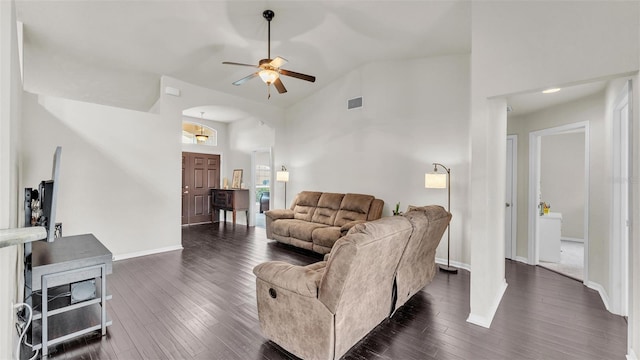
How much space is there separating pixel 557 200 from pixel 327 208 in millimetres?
5199

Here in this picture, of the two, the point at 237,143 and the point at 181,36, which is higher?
the point at 181,36

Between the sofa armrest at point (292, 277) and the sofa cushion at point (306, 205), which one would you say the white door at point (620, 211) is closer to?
the sofa armrest at point (292, 277)

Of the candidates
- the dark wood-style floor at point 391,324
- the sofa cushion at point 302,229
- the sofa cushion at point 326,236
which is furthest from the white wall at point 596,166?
the sofa cushion at point 302,229

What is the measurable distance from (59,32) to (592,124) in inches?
276

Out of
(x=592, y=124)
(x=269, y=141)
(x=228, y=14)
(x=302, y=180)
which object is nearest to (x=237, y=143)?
(x=269, y=141)

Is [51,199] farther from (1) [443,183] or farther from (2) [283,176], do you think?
(2) [283,176]

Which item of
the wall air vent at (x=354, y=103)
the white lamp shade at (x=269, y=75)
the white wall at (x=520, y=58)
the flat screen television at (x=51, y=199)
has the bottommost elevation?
the flat screen television at (x=51, y=199)

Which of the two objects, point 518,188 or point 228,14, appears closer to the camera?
point 228,14

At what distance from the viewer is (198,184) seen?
7.88 m

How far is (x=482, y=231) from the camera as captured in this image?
2.61 metres

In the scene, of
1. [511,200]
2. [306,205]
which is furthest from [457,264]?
[306,205]

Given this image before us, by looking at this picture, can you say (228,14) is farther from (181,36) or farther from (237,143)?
(237,143)

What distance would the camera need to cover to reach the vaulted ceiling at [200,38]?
3283 mm

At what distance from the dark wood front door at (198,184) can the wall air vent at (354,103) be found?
4.78 meters
